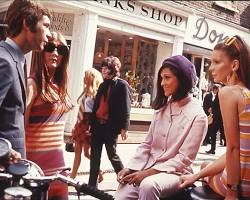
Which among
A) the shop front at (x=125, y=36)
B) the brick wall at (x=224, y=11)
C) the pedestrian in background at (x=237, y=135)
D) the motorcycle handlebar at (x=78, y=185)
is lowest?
the motorcycle handlebar at (x=78, y=185)

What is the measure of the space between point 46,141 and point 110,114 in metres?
3.29

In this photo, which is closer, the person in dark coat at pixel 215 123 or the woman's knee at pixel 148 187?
the woman's knee at pixel 148 187

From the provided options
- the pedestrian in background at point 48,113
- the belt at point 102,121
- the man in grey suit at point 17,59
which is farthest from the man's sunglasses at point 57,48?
the belt at point 102,121

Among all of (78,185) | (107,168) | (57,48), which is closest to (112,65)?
(107,168)

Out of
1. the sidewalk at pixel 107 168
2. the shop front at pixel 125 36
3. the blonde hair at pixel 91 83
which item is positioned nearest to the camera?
the sidewalk at pixel 107 168

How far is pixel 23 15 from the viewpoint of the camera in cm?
231

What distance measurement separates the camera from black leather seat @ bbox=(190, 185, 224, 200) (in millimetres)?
2395

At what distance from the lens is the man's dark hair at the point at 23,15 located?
7.59ft

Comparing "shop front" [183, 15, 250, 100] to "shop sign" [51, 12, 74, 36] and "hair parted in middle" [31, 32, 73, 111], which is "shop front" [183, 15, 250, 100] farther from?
"hair parted in middle" [31, 32, 73, 111]

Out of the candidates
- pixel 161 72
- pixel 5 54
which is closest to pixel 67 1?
pixel 161 72

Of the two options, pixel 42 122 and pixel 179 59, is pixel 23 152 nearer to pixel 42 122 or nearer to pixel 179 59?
pixel 42 122

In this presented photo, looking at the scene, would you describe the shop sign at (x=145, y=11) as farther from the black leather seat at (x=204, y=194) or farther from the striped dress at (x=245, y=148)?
the striped dress at (x=245, y=148)

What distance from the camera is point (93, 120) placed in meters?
6.25

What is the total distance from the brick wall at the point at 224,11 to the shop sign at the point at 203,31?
0.31 meters
